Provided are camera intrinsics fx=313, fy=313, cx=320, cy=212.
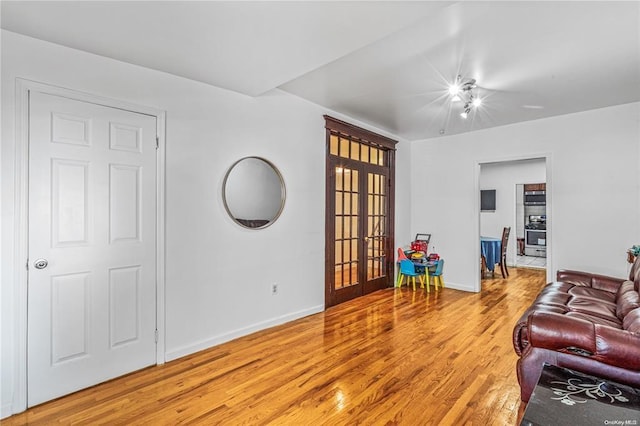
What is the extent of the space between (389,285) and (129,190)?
4.01 m

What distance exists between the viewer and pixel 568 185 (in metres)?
4.12

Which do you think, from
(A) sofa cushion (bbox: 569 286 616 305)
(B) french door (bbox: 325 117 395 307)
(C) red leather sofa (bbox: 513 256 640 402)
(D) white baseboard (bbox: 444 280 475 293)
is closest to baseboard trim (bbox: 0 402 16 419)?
(B) french door (bbox: 325 117 395 307)

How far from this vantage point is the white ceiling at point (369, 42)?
1797 millimetres

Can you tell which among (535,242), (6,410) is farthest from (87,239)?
(535,242)

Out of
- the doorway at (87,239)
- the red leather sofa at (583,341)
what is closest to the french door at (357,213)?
the doorway at (87,239)

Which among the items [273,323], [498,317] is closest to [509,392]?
[498,317]

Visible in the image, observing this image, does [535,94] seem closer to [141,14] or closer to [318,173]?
[318,173]

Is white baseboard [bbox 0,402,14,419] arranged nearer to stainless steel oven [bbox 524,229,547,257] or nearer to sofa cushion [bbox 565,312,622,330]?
sofa cushion [bbox 565,312,622,330]

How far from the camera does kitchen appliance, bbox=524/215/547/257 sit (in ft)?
27.9

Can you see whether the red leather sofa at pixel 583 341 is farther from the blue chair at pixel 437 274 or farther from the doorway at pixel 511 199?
the doorway at pixel 511 199

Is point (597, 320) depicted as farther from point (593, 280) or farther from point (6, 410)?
point (6, 410)

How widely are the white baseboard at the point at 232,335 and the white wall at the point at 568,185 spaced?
2793 mm

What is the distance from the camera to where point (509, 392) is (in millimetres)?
2141

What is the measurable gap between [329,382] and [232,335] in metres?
1.19
